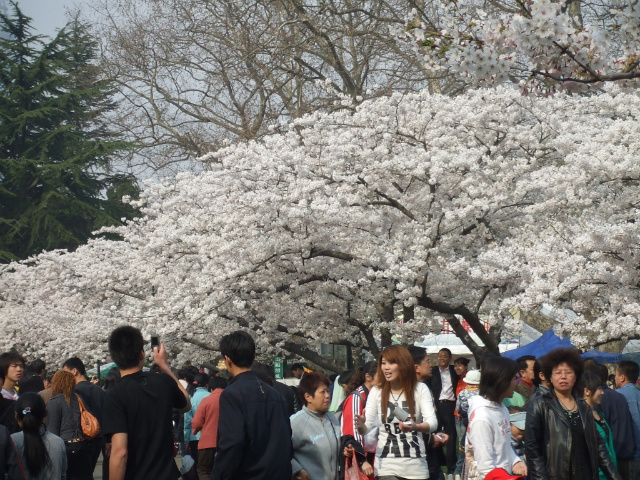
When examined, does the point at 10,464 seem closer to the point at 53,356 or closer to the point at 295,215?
the point at 295,215

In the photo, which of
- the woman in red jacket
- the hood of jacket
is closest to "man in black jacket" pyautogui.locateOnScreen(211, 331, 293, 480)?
the hood of jacket

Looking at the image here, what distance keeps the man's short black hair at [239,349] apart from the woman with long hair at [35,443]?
1.52m

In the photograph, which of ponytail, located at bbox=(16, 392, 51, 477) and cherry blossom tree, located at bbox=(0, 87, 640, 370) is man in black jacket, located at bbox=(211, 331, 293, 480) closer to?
ponytail, located at bbox=(16, 392, 51, 477)

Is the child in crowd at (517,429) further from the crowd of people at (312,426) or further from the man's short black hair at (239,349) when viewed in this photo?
the man's short black hair at (239,349)

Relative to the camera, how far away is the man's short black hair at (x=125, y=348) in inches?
186

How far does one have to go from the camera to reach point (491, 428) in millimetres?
5141

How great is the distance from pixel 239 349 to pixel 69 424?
275 centimetres

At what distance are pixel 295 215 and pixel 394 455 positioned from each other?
7.38 meters

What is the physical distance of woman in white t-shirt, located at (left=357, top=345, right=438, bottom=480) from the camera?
17.8ft

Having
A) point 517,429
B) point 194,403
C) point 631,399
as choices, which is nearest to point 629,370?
point 631,399

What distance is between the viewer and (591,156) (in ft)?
38.1

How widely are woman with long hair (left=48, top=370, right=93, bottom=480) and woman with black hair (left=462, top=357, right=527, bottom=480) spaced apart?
3230 mm

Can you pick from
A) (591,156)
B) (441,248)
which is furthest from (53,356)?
(591,156)

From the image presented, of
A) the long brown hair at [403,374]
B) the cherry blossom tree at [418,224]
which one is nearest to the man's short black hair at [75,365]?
the long brown hair at [403,374]
